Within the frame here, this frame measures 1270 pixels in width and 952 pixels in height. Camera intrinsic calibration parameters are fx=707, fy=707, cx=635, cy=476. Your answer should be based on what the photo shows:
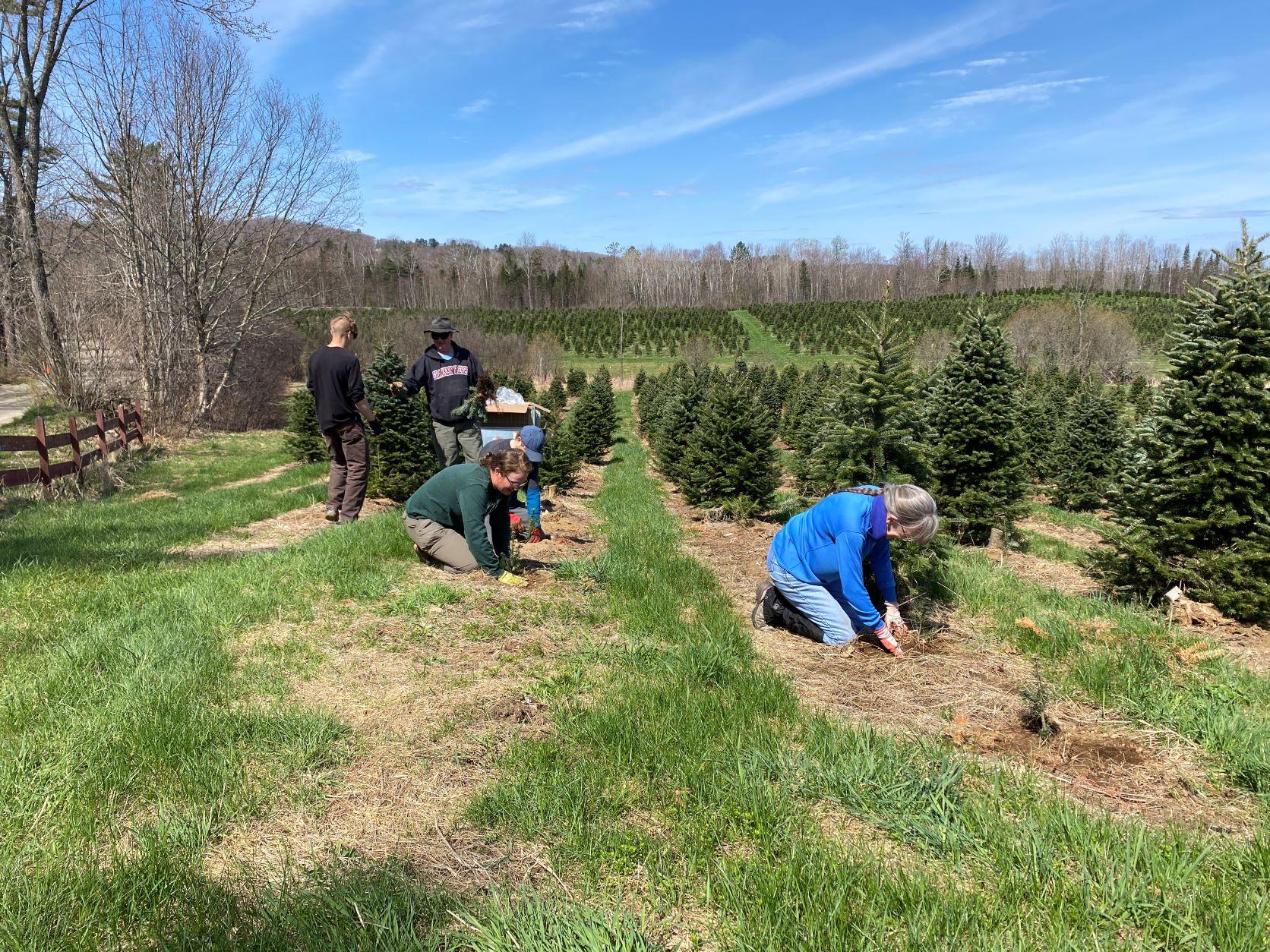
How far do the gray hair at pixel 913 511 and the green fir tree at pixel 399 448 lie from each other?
727 centimetres

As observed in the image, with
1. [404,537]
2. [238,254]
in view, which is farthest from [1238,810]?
[238,254]

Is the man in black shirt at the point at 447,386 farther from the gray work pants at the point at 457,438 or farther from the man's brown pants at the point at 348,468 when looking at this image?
the man's brown pants at the point at 348,468

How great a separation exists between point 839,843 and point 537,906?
3.51 feet

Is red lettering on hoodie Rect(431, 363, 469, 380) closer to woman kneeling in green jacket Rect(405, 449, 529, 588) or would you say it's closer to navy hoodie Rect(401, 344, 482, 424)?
navy hoodie Rect(401, 344, 482, 424)

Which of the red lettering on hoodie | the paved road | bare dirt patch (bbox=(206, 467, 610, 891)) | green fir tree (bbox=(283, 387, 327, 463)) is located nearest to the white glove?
bare dirt patch (bbox=(206, 467, 610, 891))

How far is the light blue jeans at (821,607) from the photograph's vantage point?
4.86 meters

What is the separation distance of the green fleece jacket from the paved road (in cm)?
1854

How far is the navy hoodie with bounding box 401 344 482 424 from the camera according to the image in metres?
7.50

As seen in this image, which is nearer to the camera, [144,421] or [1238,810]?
[1238,810]

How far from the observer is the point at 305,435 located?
16.1 meters

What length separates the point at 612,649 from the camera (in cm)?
434

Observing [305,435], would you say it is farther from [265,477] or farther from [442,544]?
[442,544]

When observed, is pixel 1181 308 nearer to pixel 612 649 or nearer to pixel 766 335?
pixel 612 649

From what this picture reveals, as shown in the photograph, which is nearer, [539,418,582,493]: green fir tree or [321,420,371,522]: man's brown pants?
[321,420,371,522]: man's brown pants
